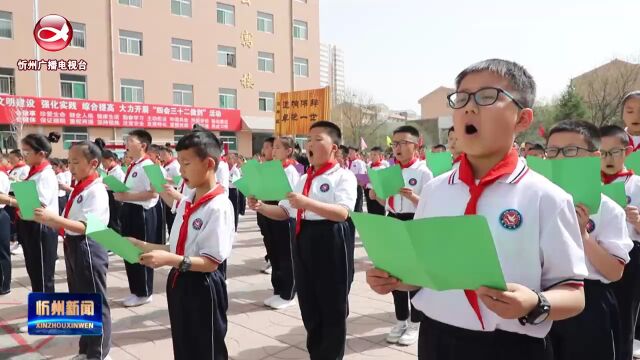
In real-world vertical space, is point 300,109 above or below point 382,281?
above

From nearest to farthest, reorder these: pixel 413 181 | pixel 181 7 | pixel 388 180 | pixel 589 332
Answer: pixel 589 332
pixel 388 180
pixel 413 181
pixel 181 7

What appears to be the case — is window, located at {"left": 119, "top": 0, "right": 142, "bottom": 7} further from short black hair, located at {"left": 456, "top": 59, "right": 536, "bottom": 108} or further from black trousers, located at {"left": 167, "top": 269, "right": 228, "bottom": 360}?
short black hair, located at {"left": 456, "top": 59, "right": 536, "bottom": 108}

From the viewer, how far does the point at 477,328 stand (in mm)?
1458

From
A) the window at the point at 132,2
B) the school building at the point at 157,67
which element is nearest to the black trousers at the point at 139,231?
the school building at the point at 157,67

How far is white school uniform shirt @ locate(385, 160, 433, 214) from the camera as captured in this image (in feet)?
13.5

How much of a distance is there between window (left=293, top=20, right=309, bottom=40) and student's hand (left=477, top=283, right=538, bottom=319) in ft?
89.0

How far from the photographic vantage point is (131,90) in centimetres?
2150

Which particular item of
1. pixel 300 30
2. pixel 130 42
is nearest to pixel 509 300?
pixel 130 42

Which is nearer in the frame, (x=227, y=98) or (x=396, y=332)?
(x=396, y=332)

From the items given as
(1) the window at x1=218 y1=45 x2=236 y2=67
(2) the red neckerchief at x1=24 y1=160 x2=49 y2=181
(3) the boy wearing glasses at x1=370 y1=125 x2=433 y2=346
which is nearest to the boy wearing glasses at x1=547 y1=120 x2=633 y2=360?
(3) the boy wearing glasses at x1=370 y1=125 x2=433 y2=346

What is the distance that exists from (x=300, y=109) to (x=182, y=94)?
1058 cm

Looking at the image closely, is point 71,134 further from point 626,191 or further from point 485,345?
point 485,345

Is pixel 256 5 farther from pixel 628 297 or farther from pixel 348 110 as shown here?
pixel 628 297

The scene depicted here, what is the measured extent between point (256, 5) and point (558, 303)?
26.2 meters
